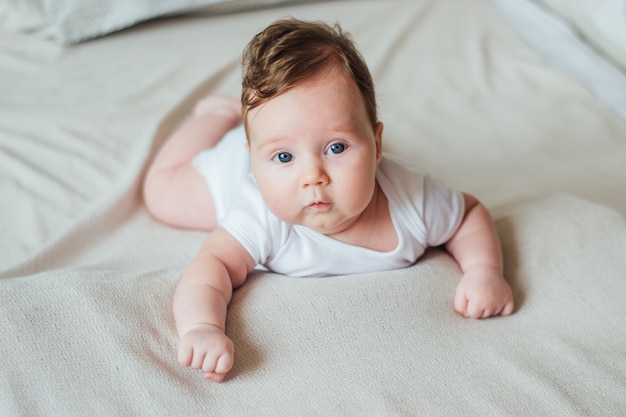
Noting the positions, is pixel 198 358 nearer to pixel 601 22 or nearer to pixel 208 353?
pixel 208 353

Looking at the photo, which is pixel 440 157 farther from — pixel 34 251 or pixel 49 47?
pixel 49 47

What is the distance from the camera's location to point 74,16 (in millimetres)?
1979

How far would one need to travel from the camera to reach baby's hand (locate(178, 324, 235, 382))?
3.14 ft

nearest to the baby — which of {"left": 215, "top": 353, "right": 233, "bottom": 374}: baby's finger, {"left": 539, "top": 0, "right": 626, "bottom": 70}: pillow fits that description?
{"left": 215, "top": 353, "right": 233, "bottom": 374}: baby's finger

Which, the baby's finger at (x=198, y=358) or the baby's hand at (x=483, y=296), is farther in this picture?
the baby's hand at (x=483, y=296)

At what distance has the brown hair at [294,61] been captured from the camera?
1029 millimetres

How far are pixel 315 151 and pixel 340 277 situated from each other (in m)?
0.20

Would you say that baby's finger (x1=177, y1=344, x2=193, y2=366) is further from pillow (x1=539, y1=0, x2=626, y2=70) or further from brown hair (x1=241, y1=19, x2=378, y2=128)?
pillow (x1=539, y1=0, x2=626, y2=70)

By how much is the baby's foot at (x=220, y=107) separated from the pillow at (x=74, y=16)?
52 cm

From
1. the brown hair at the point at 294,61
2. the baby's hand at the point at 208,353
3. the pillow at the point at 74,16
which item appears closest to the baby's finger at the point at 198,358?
the baby's hand at the point at 208,353

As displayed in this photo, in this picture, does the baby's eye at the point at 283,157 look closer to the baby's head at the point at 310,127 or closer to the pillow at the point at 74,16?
the baby's head at the point at 310,127

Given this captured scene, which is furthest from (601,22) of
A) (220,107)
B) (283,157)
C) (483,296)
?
(283,157)

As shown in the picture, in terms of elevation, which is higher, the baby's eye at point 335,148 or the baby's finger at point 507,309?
the baby's eye at point 335,148

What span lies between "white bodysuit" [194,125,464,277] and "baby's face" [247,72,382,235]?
9cm
